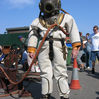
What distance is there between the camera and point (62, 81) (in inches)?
142

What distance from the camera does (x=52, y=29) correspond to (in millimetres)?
3686

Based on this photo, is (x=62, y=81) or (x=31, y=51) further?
(x=31, y=51)

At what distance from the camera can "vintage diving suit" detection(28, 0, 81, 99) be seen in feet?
11.9

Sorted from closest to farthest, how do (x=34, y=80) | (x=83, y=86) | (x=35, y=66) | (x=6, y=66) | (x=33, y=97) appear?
1. (x=33, y=97)
2. (x=6, y=66)
3. (x=83, y=86)
4. (x=34, y=80)
5. (x=35, y=66)

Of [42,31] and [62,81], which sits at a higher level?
[42,31]

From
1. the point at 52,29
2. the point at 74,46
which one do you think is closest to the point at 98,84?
the point at 74,46

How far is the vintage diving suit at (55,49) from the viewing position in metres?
3.62

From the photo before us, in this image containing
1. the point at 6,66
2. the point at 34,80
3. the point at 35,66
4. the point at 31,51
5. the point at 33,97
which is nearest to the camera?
the point at 31,51

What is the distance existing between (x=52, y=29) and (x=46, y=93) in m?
1.17

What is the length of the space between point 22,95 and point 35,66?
2863mm

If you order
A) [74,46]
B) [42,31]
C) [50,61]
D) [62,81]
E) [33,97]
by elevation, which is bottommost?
[33,97]

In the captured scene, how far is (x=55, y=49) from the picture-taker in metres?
3.61

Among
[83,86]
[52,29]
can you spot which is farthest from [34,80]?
[52,29]

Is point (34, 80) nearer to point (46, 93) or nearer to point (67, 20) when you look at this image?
point (46, 93)
